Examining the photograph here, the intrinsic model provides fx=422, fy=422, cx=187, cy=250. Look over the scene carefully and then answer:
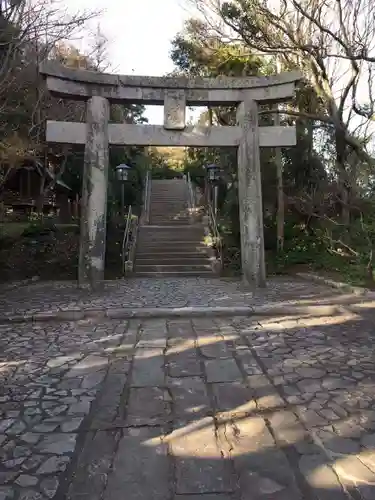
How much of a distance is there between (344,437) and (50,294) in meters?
7.83

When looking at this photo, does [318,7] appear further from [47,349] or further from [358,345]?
[47,349]

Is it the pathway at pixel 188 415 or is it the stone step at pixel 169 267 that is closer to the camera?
the pathway at pixel 188 415

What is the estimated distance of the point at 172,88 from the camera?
978cm

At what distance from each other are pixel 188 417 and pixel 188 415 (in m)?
0.04

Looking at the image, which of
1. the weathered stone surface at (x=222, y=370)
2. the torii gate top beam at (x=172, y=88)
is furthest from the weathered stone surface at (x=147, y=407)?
the torii gate top beam at (x=172, y=88)

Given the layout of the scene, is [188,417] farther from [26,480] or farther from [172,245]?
[172,245]

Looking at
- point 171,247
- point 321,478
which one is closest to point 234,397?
point 321,478

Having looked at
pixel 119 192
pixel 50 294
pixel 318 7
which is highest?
pixel 318 7

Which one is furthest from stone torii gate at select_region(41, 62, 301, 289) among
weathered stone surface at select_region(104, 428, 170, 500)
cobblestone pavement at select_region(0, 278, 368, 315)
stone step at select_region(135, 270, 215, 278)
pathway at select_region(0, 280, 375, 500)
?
weathered stone surface at select_region(104, 428, 170, 500)

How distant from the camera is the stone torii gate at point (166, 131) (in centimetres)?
961

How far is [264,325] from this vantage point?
6531 millimetres

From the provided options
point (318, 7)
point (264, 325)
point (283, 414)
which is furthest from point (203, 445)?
point (318, 7)

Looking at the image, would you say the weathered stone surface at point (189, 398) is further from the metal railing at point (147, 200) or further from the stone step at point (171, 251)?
the metal railing at point (147, 200)

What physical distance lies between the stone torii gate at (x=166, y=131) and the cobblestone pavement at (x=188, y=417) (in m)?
4.31
